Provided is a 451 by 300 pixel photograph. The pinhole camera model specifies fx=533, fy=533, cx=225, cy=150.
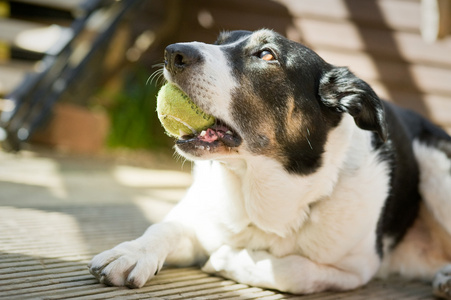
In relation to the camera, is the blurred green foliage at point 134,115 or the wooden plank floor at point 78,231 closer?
the wooden plank floor at point 78,231

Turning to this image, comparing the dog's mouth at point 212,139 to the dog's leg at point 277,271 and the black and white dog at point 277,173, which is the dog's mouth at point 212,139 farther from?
the dog's leg at point 277,271

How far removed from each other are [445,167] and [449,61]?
240 centimetres

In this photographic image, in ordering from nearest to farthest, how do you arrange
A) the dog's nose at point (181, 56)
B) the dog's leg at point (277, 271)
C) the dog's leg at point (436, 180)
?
the dog's nose at point (181, 56)
the dog's leg at point (277, 271)
the dog's leg at point (436, 180)

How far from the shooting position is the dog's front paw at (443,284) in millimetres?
2457

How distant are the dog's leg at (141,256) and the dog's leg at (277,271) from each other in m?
0.19

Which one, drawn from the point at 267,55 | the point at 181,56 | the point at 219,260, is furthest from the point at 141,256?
the point at 267,55

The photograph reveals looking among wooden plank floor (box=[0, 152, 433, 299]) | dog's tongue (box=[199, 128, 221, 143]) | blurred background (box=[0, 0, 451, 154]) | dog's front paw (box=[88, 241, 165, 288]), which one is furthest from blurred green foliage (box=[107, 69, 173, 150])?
dog's front paw (box=[88, 241, 165, 288])

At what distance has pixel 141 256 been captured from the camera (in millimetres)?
2047

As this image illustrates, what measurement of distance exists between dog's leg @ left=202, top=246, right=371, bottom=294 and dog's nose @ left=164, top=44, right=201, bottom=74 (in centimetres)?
82

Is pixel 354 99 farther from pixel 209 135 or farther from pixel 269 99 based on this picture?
pixel 209 135

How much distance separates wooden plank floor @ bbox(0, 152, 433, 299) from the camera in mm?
Answer: 1939

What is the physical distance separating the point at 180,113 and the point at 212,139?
6.5 inches

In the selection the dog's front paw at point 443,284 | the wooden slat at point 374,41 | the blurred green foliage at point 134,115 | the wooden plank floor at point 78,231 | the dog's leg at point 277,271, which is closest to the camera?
the wooden plank floor at point 78,231

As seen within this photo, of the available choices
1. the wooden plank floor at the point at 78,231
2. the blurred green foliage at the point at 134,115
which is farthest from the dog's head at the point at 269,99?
the blurred green foliage at the point at 134,115
